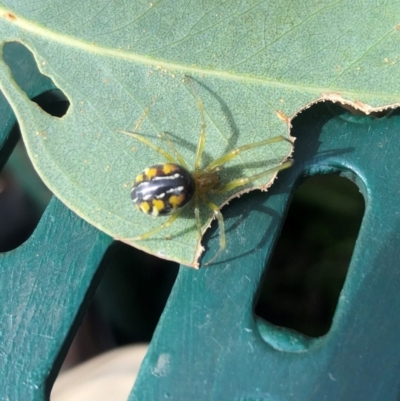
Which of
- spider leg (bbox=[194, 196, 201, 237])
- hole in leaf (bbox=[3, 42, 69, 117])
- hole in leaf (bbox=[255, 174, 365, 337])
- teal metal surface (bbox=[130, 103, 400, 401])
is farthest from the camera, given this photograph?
hole in leaf (bbox=[255, 174, 365, 337])

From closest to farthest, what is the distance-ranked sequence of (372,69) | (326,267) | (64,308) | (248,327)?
(372,69) < (248,327) < (64,308) < (326,267)

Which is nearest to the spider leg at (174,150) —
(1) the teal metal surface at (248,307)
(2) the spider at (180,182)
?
(2) the spider at (180,182)

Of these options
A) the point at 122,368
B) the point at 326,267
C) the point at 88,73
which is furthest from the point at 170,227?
the point at 326,267

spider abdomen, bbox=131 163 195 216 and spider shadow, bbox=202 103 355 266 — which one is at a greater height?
spider abdomen, bbox=131 163 195 216

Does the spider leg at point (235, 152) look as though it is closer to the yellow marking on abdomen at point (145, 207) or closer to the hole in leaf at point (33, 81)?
the yellow marking on abdomen at point (145, 207)

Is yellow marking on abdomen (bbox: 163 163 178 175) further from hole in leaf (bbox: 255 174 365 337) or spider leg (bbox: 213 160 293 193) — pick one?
hole in leaf (bbox: 255 174 365 337)

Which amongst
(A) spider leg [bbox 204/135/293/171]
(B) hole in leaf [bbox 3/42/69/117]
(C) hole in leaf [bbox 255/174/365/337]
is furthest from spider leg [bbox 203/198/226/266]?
(B) hole in leaf [bbox 3/42/69/117]

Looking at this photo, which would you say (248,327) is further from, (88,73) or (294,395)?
(88,73)
